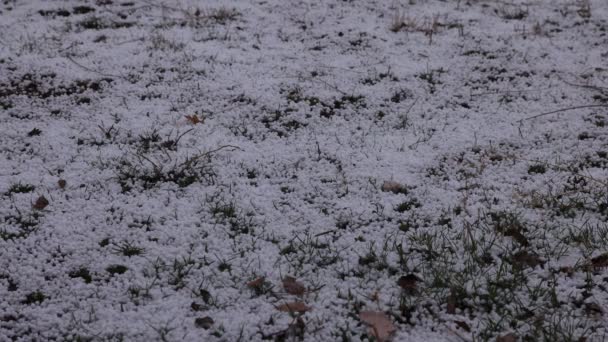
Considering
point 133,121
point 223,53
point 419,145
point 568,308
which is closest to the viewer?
point 568,308

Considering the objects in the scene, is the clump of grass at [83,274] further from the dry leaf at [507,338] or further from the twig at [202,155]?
the dry leaf at [507,338]

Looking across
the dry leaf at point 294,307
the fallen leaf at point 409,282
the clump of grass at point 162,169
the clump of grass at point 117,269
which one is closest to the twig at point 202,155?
the clump of grass at point 162,169

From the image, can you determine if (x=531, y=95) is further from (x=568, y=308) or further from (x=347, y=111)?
(x=568, y=308)

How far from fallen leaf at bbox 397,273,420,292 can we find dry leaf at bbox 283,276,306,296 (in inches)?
19.5

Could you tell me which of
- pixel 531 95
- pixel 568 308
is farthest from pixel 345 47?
pixel 568 308

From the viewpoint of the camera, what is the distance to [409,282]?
2.33 meters

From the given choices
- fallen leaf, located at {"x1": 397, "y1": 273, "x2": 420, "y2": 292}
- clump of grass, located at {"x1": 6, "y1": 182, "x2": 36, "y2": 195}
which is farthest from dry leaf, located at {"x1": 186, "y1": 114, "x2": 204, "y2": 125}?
fallen leaf, located at {"x1": 397, "y1": 273, "x2": 420, "y2": 292}

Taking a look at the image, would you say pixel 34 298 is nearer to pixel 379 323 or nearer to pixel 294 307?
pixel 294 307

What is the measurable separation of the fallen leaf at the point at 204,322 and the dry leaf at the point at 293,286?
15.8 inches

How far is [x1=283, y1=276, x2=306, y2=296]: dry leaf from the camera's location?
2275 millimetres

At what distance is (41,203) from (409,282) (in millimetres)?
2232

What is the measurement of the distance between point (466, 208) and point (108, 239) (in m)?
2.13

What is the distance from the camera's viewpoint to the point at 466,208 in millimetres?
2828

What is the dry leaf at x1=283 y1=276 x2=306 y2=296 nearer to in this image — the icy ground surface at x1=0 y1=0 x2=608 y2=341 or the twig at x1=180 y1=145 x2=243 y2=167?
the icy ground surface at x1=0 y1=0 x2=608 y2=341
